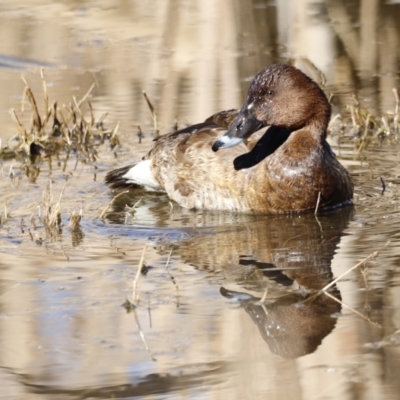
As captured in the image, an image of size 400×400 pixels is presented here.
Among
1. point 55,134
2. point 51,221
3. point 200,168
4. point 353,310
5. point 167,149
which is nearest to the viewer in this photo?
point 353,310

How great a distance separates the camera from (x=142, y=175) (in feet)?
25.5

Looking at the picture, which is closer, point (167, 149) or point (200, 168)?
point (200, 168)

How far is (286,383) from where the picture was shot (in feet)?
13.3

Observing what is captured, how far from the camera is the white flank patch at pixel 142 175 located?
7.70 meters

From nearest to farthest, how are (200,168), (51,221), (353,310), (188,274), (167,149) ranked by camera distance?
(353,310) → (188,274) → (51,221) → (200,168) → (167,149)

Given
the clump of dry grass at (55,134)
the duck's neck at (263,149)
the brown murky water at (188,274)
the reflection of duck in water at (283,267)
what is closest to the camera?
the brown murky water at (188,274)

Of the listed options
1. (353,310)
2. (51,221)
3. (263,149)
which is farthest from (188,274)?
(263,149)

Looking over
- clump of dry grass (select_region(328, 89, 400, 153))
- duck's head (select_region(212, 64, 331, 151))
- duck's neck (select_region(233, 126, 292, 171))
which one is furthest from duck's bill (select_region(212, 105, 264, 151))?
clump of dry grass (select_region(328, 89, 400, 153))

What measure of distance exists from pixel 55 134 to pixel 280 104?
269 centimetres

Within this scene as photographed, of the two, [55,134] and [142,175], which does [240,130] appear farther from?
[55,134]

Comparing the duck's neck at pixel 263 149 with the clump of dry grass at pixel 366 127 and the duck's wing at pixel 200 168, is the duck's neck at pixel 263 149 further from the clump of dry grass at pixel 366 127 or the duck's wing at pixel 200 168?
the clump of dry grass at pixel 366 127

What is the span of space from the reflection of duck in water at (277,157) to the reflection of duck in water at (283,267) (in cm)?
15

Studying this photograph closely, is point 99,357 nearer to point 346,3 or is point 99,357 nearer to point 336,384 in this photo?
point 336,384

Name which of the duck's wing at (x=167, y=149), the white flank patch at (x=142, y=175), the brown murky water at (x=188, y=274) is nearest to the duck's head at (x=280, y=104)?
the duck's wing at (x=167, y=149)
